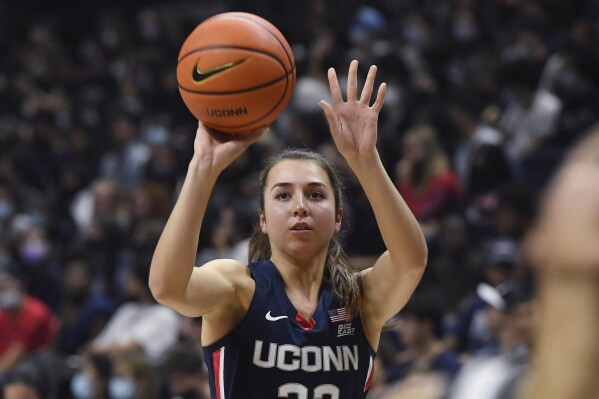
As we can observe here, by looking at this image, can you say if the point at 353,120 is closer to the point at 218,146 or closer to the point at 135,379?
the point at 218,146

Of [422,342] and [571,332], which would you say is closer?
[571,332]

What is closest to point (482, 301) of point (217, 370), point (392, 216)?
point (392, 216)

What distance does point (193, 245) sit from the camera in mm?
3141

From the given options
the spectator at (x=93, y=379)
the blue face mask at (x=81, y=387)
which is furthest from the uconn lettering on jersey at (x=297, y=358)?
the blue face mask at (x=81, y=387)

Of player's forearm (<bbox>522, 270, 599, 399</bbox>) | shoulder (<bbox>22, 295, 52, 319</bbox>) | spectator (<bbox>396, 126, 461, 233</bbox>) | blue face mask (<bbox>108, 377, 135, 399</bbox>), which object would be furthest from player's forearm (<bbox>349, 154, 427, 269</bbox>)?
shoulder (<bbox>22, 295, 52, 319</bbox>)

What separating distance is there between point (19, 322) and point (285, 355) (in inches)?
195

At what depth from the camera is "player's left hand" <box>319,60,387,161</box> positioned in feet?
11.1

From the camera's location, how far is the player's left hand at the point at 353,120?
338 centimetres

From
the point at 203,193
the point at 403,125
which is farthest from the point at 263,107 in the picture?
the point at 403,125

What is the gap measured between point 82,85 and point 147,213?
5.23 meters

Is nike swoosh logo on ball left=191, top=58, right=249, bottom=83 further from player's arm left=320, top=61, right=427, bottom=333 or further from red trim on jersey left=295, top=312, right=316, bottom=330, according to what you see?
red trim on jersey left=295, top=312, right=316, bottom=330

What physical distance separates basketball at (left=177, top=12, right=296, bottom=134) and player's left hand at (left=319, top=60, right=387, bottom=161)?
22 cm

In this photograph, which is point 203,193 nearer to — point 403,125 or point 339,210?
point 339,210

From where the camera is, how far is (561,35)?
9758 mm
